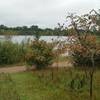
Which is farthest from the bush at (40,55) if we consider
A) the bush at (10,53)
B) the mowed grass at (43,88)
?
the bush at (10,53)

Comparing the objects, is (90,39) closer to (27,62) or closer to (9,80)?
(9,80)

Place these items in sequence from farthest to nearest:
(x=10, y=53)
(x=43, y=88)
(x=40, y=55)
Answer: (x=10, y=53)
(x=40, y=55)
(x=43, y=88)

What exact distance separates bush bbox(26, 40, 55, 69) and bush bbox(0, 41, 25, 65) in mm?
3184

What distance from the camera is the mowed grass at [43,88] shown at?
39.0ft

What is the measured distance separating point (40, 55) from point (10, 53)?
161 inches

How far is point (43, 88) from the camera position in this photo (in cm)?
1352

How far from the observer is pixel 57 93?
12.3m

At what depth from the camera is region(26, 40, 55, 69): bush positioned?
65.1 ft

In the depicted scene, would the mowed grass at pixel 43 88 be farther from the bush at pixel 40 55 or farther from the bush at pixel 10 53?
the bush at pixel 10 53

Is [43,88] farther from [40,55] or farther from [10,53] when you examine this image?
[10,53]

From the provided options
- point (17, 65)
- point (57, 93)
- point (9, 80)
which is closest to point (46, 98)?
point (57, 93)

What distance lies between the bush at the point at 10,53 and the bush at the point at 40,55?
10.4 feet

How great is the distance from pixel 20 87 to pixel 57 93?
7.09ft

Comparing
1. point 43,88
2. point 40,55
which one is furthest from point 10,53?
point 43,88
